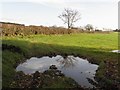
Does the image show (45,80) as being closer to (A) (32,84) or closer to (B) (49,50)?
(A) (32,84)

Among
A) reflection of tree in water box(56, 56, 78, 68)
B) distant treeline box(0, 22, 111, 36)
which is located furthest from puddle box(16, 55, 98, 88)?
distant treeline box(0, 22, 111, 36)

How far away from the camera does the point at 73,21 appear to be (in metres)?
115

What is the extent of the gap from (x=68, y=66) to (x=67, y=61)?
202 centimetres

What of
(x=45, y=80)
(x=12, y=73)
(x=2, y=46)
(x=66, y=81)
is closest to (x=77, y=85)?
(x=66, y=81)

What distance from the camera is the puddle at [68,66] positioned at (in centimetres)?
2207

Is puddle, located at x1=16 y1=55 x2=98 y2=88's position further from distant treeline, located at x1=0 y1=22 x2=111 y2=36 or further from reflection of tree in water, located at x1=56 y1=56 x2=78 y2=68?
distant treeline, located at x1=0 y1=22 x2=111 y2=36

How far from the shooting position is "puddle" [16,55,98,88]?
22066 millimetres

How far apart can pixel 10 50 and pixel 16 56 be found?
1.56m

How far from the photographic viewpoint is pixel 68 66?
26.0m

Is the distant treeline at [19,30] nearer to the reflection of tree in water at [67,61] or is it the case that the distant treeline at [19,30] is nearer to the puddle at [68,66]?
the puddle at [68,66]

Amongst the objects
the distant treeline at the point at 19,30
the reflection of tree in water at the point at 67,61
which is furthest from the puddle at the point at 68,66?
the distant treeline at the point at 19,30

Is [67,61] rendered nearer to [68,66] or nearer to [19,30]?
[68,66]

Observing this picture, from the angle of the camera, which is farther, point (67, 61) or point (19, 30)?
point (19, 30)

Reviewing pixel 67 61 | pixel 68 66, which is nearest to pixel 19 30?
pixel 67 61
